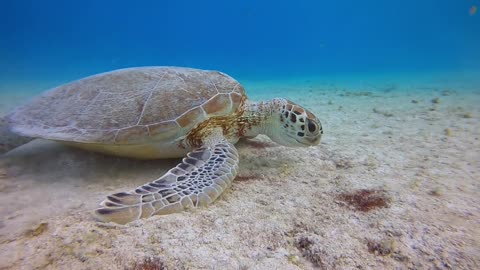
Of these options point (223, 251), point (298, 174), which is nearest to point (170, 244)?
point (223, 251)

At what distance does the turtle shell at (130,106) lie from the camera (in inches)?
99.5

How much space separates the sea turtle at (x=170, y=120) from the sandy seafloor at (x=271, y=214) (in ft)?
0.87

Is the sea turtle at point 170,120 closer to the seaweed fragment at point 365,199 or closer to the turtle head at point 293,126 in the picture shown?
the turtle head at point 293,126

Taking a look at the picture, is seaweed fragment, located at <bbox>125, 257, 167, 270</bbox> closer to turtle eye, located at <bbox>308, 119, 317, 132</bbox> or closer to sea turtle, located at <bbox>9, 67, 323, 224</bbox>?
sea turtle, located at <bbox>9, 67, 323, 224</bbox>

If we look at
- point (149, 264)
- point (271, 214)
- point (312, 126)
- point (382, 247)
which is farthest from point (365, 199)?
point (149, 264)

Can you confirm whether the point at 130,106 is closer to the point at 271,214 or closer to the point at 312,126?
the point at 271,214

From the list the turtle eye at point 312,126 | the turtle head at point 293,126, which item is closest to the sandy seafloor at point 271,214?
the turtle head at point 293,126

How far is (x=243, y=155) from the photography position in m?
3.14

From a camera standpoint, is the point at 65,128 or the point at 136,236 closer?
the point at 136,236

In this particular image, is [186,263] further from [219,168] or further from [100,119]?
[100,119]

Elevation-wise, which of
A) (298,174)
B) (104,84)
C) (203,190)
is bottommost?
(298,174)

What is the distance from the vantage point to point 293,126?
9.52ft

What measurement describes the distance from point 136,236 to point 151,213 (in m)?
0.23

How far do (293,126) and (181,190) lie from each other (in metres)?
1.56
